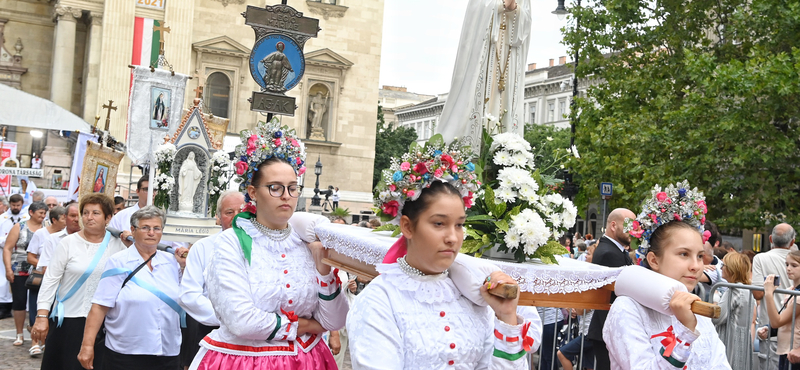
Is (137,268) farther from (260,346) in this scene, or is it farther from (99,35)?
(99,35)

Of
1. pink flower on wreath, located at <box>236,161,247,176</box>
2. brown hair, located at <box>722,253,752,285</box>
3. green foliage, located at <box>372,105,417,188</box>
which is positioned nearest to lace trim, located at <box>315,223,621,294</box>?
pink flower on wreath, located at <box>236,161,247,176</box>

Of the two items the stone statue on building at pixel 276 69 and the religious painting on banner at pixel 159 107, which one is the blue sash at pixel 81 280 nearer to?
the stone statue on building at pixel 276 69

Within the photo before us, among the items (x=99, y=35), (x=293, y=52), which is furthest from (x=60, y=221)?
(x=99, y=35)

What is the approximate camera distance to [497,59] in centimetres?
615

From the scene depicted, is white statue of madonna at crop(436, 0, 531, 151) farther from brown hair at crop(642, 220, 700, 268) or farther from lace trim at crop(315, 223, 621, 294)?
brown hair at crop(642, 220, 700, 268)

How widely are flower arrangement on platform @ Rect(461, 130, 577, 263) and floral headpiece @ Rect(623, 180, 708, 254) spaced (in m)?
0.48

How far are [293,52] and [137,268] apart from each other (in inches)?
178

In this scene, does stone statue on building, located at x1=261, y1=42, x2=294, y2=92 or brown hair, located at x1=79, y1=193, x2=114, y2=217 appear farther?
stone statue on building, located at x1=261, y1=42, x2=294, y2=92

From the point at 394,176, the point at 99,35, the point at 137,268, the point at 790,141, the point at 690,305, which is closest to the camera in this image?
the point at 394,176

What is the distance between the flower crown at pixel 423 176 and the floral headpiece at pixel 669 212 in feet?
5.24

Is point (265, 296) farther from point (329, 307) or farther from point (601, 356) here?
point (601, 356)

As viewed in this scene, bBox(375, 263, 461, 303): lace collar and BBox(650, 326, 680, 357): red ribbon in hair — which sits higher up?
BBox(375, 263, 461, 303): lace collar

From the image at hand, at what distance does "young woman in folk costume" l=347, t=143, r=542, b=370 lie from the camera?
289 cm

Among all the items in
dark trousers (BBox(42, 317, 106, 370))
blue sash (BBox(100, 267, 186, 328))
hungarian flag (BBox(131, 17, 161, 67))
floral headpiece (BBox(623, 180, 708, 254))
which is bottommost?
dark trousers (BBox(42, 317, 106, 370))
